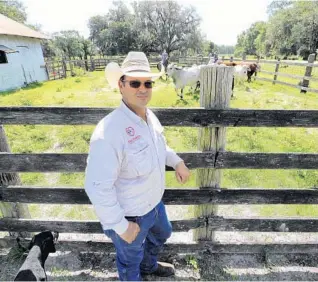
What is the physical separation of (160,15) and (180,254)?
58.1 m

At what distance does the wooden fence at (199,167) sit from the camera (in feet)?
6.98

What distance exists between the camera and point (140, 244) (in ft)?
6.39

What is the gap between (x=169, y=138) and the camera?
20.9ft

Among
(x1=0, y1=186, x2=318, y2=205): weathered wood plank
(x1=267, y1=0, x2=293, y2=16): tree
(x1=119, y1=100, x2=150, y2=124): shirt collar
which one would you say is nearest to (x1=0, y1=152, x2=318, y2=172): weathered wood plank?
(x1=0, y1=186, x2=318, y2=205): weathered wood plank

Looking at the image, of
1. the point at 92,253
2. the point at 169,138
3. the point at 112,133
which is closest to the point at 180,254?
the point at 92,253

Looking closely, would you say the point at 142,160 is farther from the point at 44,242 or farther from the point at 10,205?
the point at 10,205

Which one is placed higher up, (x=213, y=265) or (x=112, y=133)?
(x=112, y=133)

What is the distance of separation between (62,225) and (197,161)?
5.17 feet

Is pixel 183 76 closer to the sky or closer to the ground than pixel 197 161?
closer to the ground

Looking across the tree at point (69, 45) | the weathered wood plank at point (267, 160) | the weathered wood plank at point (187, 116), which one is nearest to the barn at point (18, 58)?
the weathered wood plank at point (187, 116)

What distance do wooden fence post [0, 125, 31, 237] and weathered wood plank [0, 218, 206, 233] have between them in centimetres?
7

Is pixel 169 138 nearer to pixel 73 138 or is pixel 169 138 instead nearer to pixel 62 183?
pixel 73 138

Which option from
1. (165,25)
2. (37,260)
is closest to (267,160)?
(37,260)

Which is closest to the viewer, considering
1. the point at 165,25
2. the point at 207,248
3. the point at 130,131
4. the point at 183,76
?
the point at 130,131
